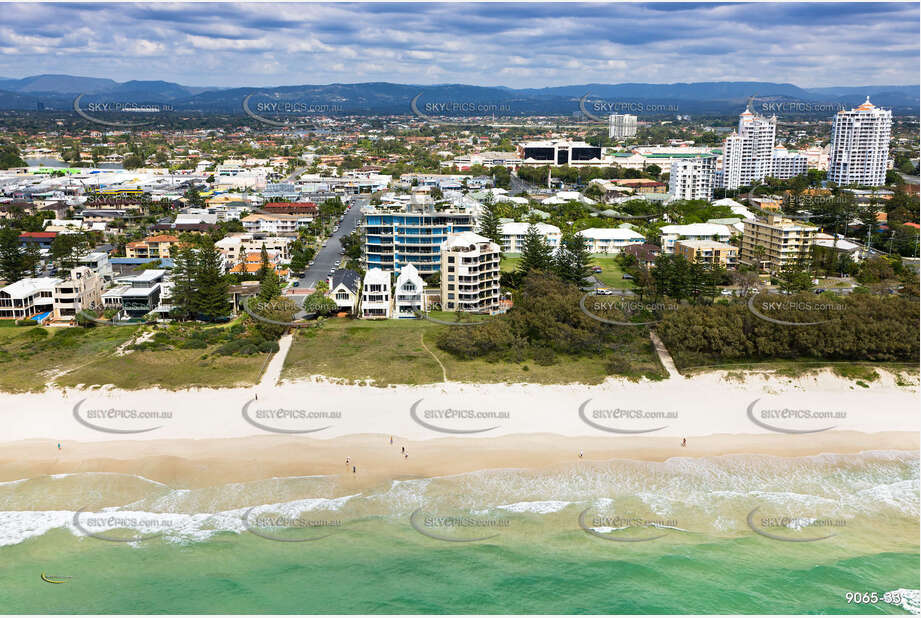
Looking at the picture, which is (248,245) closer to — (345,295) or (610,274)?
(345,295)

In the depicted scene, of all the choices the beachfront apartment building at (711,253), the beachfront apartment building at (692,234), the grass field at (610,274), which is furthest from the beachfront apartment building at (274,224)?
the beachfront apartment building at (711,253)

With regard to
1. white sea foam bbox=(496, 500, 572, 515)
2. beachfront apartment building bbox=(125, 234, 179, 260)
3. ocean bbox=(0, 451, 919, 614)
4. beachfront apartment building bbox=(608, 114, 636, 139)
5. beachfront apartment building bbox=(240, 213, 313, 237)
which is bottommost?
ocean bbox=(0, 451, 919, 614)

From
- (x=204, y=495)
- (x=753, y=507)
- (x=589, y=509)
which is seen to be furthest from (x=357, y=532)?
(x=753, y=507)

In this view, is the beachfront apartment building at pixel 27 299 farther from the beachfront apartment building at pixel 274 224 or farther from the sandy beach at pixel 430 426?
the beachfront apartment building at pixel 274 224

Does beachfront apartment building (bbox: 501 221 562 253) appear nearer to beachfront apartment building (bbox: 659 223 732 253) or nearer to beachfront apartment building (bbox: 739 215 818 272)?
beachfront apartment building (bbox: 659 223 732 253)

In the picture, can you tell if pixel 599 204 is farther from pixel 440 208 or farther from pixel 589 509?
pixel 589 509

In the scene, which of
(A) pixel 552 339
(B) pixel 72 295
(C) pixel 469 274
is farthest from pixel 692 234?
(B) pixel 72 295

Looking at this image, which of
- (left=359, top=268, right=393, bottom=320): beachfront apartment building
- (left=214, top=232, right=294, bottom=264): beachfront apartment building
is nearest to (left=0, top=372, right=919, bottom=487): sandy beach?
(left=359, top=268, right=393, bottom=320): beachfront apartment building
